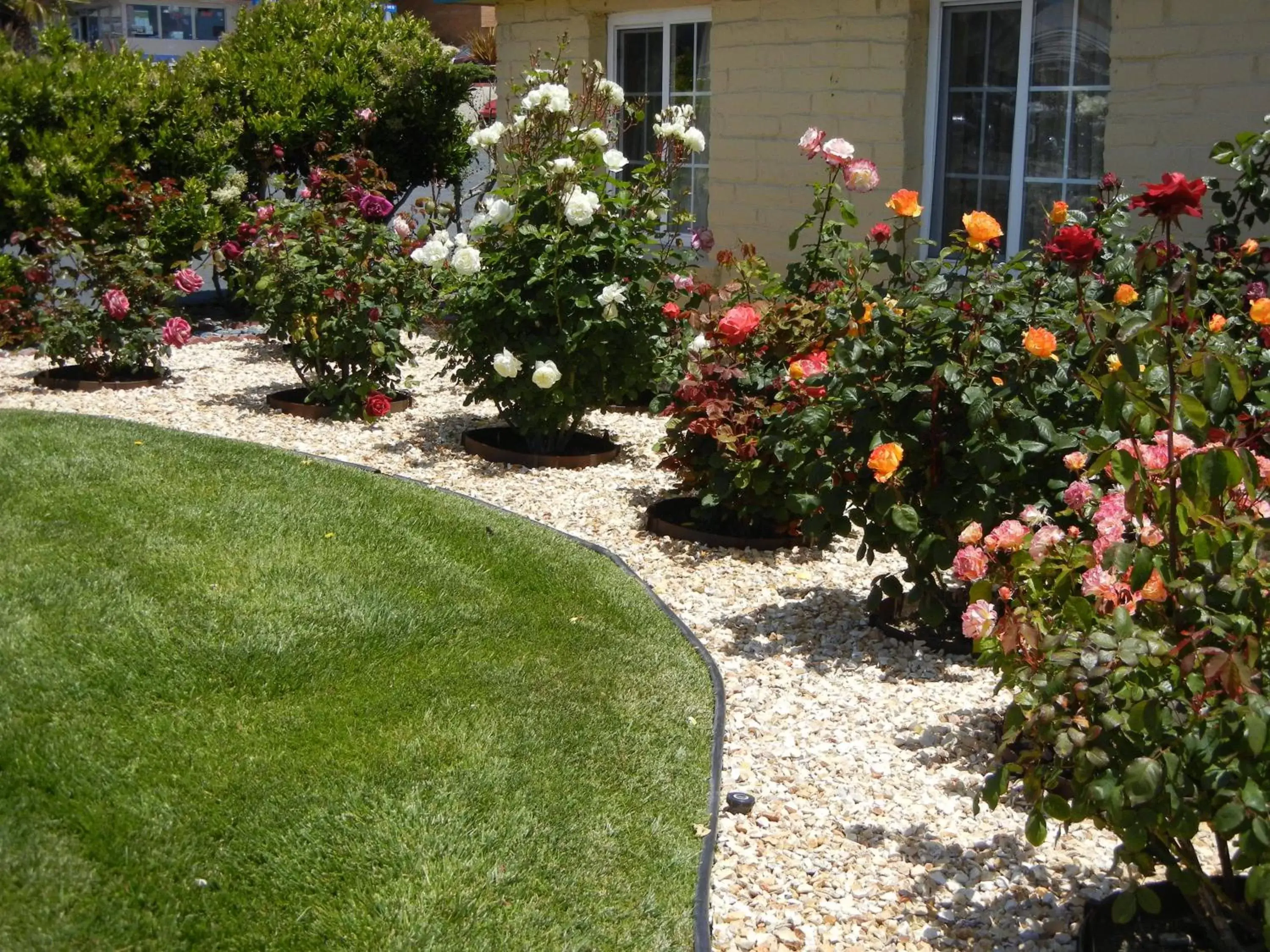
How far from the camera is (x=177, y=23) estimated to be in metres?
41.9

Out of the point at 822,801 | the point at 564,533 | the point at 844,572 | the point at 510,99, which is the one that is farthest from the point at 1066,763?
the point at 510,99

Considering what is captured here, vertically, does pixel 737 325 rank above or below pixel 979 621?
above

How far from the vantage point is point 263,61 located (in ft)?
39.7

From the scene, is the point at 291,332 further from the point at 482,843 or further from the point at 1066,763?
the point at 1066,763

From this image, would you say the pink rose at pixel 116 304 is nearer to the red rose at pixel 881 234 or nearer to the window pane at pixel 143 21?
the red rose at pixel 881 234

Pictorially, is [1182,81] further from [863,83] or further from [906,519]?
[906,519]

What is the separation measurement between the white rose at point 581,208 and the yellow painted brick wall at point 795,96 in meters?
2.08

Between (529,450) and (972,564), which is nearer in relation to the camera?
(972,564)

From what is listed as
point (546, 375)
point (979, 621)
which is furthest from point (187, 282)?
point (979, 621)

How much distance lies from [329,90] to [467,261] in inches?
249

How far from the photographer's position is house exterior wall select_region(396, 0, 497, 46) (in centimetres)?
2777

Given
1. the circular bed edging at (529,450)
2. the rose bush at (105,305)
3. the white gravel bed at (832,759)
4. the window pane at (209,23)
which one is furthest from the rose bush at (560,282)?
the window pane at (209,23)

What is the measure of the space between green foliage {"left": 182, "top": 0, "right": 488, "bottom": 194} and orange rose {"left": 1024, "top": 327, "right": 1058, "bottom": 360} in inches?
337

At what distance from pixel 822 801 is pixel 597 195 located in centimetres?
395
